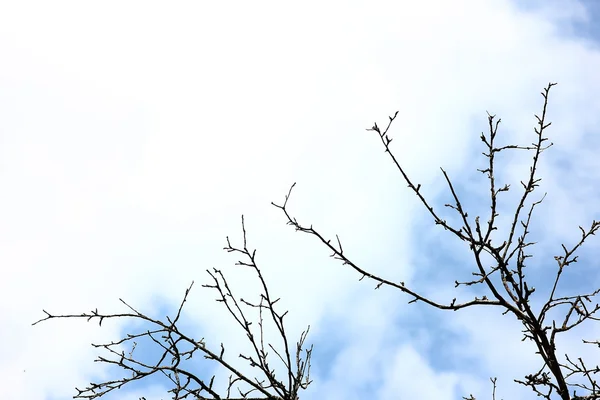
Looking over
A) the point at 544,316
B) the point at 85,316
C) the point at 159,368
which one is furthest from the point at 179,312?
the point at 544,316

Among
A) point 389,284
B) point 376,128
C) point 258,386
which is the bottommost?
point 258,386

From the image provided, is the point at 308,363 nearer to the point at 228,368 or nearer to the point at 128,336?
the point at 228,368

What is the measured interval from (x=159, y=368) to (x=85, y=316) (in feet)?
2.21

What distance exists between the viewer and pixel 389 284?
3883 millimetres

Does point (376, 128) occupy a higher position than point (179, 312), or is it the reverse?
point (376, 128)

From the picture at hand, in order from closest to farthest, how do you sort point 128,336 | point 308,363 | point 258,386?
point 258,386 < point 128,336 < point 308,363

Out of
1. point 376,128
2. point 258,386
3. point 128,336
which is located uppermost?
point 376,128

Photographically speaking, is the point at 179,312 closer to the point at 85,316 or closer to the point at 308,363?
the point at 85,316

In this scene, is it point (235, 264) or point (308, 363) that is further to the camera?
point (308, 363)

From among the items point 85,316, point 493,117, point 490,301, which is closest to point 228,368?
point 85,316

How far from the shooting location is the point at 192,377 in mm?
3830

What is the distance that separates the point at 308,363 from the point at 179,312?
1175 mm

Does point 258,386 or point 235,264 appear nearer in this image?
point 258,386

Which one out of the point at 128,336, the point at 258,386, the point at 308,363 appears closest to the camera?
the point at 258,386
